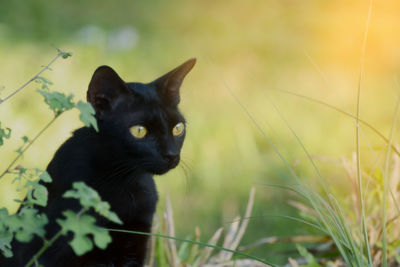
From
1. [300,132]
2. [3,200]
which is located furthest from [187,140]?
[3,200]

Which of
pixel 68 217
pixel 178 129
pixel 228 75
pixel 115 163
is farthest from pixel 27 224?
pixel 228 75

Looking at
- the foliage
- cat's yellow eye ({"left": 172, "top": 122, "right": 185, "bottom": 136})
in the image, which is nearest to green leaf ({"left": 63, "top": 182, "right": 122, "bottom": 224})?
the foliage

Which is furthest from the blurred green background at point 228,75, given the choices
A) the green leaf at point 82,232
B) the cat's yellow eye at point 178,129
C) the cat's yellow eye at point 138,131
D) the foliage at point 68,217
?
the green leaf at point 82,232

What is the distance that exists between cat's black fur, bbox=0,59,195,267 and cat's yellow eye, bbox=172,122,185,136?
4 centimetres

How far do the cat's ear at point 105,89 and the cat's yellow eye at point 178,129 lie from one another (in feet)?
0.67

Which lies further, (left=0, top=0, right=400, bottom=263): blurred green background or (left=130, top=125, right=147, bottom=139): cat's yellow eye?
(left=0, top=0, right=400, bottom=263): blurred green background

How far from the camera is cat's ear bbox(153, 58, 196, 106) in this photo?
1.80 metres

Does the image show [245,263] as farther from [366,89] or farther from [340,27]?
[340,27]

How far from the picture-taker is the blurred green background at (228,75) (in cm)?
307

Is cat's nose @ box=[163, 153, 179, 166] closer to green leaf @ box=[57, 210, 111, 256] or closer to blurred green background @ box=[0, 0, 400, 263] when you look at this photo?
blurred green background @ box=[0, 0, 400, 263]

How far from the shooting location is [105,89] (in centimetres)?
166

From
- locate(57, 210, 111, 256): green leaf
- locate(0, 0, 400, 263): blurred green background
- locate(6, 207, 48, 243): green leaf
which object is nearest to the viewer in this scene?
locate(57, 210, 111, 256): green leaf

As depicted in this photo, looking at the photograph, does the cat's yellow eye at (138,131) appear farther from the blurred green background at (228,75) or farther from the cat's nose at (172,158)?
the blurred green background at (228,75)

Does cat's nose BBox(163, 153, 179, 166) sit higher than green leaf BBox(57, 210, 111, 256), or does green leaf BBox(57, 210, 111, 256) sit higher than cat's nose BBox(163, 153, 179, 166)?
cat's nose BBox(163, 153, 179, 166)
